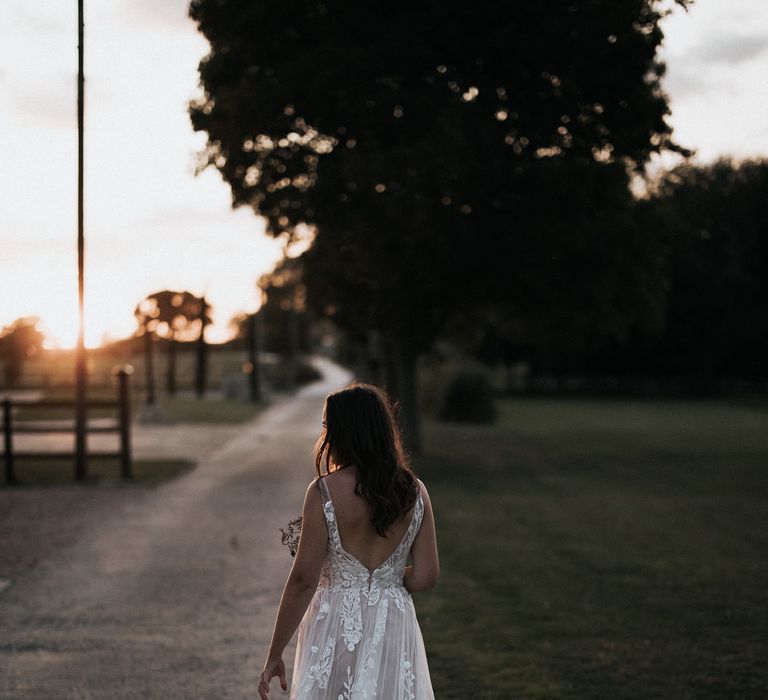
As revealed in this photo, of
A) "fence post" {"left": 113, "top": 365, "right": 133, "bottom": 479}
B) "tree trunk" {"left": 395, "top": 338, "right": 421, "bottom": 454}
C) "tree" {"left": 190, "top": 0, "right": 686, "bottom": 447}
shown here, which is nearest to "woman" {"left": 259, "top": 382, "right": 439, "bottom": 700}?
"tree" {"left": 190, "top": 0, "right": 686, "bottom": 447}

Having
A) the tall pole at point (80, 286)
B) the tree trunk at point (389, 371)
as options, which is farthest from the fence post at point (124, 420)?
the tree trunk at point (389, 371)

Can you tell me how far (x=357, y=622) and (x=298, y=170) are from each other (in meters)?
15.9

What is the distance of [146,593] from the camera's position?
8.09 m

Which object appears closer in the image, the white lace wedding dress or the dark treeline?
the white lace wedding dress

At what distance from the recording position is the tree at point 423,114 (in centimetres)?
1678

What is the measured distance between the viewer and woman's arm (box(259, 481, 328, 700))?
3.33m

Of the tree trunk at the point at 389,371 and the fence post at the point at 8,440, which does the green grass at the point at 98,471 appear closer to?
the fence post at the point at 8,440

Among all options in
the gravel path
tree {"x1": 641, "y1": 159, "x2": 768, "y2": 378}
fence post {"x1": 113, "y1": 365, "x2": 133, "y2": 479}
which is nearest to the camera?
the gravel path

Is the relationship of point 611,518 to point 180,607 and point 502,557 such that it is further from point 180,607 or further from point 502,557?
point 180,607

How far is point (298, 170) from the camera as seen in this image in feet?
61.4

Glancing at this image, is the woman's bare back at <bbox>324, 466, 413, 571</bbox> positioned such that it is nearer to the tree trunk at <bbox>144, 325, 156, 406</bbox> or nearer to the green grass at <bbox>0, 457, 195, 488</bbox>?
the green grass at <bbox>0, 457, 195, 488</bbox>

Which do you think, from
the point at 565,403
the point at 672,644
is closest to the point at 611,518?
the point at 672,644

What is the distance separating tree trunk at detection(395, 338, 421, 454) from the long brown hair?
18.1 meters

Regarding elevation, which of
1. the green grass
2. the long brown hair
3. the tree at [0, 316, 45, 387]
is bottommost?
the green grass
